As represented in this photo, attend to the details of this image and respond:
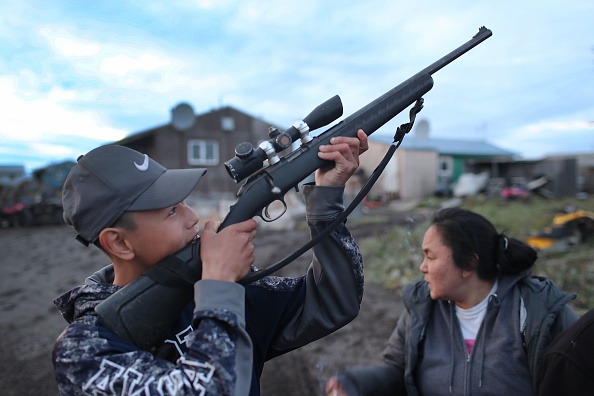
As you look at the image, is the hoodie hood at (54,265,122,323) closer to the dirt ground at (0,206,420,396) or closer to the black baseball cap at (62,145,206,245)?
the black baseball cap at (62,145,206,245)

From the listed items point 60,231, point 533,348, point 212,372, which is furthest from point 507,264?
point 60,231

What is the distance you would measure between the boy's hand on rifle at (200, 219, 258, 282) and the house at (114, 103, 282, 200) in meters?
19.0

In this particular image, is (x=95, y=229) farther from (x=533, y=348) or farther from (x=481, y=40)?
(x=533, y=348)

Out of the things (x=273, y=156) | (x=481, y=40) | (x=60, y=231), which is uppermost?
(x=481, y=40)

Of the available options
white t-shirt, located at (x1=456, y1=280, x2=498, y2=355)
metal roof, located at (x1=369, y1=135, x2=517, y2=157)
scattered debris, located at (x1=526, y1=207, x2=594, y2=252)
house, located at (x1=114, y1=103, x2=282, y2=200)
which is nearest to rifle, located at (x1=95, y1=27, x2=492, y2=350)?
white t-shirt, located at (x1=456, y1=280, x2=498, y2=355)

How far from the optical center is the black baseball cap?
54.9 inches

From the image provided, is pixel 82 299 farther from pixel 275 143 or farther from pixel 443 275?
pixel 443 275

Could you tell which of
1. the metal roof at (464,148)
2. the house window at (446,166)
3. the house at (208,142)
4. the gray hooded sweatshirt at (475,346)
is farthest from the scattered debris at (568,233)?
the house window at (446,166)

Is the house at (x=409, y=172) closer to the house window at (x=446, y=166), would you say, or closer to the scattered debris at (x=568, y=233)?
the house window at (x=446, y=166)

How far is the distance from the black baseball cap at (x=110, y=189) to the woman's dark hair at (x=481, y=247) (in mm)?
1681

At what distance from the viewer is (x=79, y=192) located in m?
1.40

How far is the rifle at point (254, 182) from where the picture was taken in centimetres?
138

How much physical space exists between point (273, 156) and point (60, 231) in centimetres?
1837

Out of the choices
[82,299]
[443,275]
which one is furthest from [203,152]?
[82,299]
